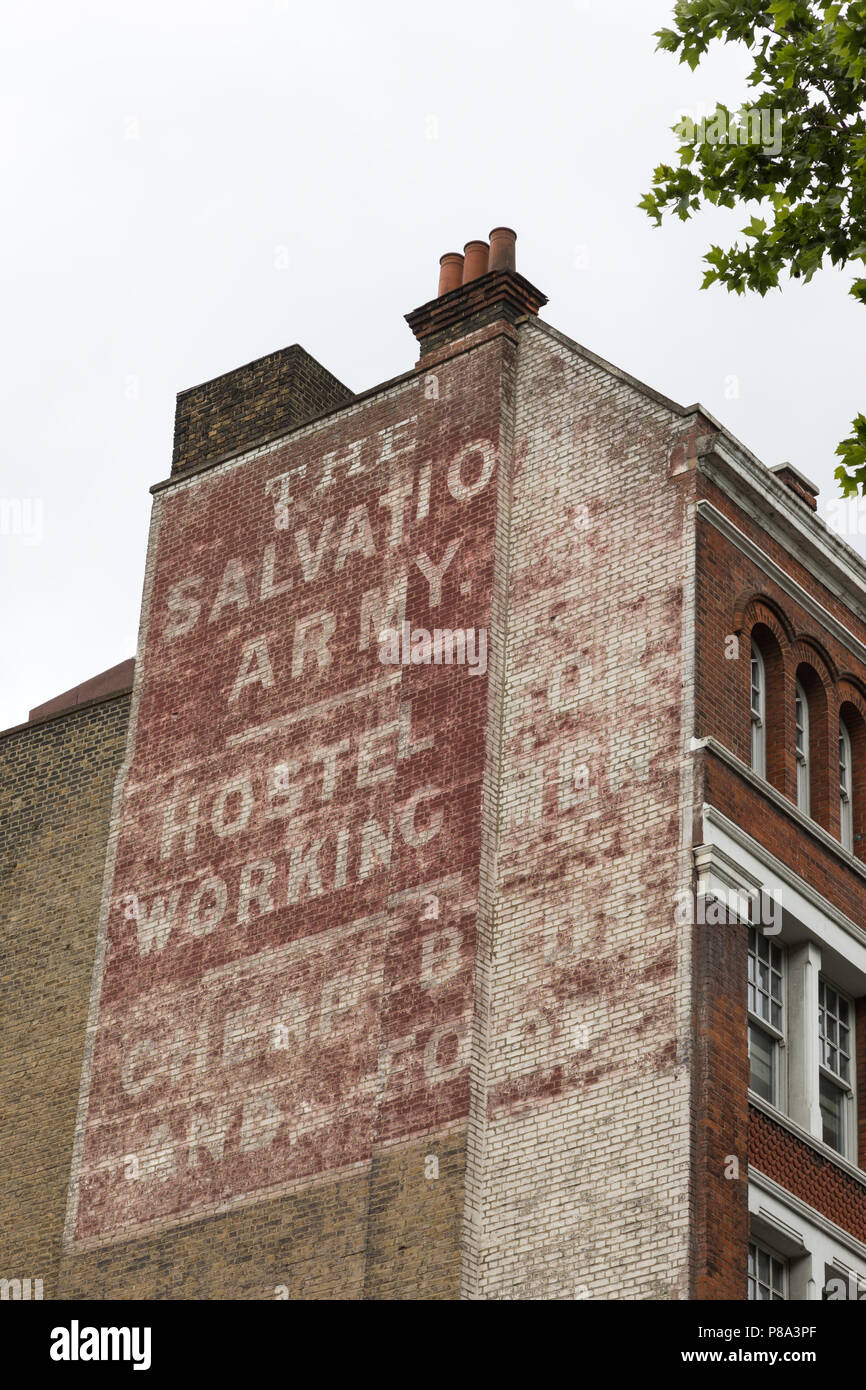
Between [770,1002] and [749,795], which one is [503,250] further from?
[770,1002]

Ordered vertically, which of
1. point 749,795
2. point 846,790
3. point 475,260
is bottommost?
point 749,795

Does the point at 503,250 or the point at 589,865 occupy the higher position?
the point at 503,250

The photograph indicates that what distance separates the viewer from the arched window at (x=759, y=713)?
26.7 meters

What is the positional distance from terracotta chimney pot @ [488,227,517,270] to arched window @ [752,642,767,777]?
6.07m

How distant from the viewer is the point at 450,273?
1203 inches

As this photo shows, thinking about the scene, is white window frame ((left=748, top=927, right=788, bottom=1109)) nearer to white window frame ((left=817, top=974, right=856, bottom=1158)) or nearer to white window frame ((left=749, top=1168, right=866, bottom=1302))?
white window frame ((left=817, top=974, right=856, bottom=1158))

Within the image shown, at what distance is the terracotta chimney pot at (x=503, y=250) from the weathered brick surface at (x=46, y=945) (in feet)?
24.4

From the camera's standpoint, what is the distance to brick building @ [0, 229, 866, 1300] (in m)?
24.1

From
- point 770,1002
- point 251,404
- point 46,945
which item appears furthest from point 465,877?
point 251,404

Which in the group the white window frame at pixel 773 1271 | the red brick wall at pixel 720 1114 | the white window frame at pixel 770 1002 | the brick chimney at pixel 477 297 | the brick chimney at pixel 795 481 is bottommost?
the white window frame at pixel 773 1271

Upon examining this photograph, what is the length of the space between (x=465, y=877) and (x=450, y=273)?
866cm

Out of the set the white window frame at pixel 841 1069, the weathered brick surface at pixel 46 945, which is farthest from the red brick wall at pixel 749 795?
the weathered brick surface at pixel 46 945

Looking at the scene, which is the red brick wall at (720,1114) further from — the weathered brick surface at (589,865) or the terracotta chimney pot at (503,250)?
the terracotta chimney pot at (503,250)
